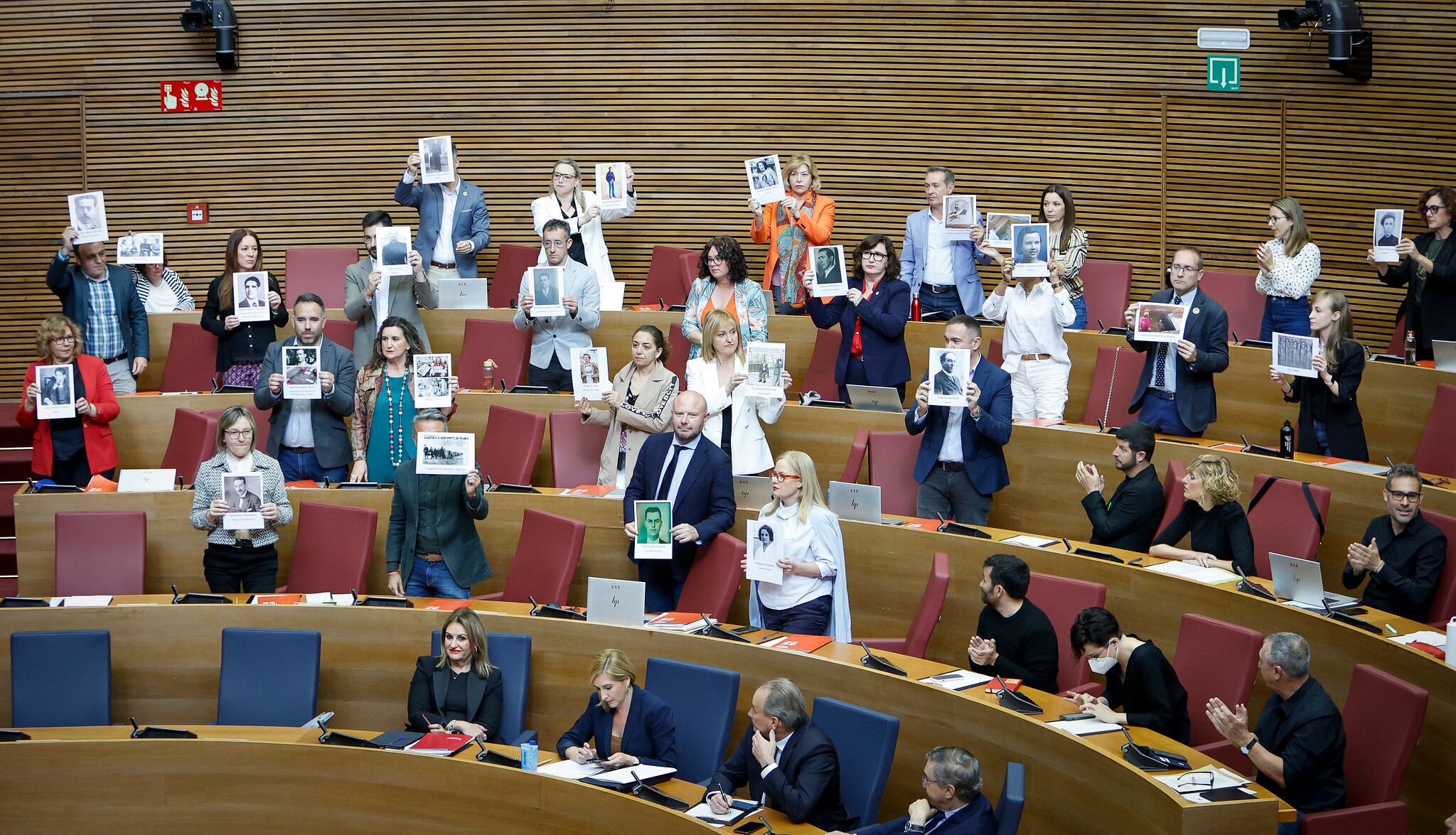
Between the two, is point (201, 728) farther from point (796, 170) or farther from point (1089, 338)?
point (1089, 338)

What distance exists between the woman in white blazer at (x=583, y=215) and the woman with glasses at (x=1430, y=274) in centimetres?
433

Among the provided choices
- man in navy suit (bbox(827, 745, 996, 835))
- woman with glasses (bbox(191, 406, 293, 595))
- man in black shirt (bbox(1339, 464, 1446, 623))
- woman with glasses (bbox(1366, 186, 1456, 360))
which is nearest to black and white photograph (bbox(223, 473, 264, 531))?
woman with glasses (bbox(191, 406, 293, 595))

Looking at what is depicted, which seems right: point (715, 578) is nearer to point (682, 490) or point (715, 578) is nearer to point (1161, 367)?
point (682, 490)

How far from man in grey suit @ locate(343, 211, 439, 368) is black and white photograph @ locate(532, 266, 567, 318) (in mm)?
683

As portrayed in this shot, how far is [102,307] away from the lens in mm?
8438

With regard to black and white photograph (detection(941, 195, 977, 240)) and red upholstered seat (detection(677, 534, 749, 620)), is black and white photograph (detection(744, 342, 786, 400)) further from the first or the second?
black and white photograph (detection(941, 195, 977, 240))

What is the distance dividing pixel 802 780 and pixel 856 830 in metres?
0.23

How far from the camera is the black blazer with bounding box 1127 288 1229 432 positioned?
6.85 meters

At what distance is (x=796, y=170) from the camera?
8.41 m

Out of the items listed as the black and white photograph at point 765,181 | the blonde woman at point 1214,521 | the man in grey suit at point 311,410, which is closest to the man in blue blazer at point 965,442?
the blonde woman at point 1214,521

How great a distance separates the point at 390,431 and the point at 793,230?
2.86m

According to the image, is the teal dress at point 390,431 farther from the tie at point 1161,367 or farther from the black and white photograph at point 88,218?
the tie at point 1161,367

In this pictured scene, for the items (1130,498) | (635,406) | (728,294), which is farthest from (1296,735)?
(728,294)

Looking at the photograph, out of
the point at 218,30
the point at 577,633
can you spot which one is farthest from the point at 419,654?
the point at 218,30
